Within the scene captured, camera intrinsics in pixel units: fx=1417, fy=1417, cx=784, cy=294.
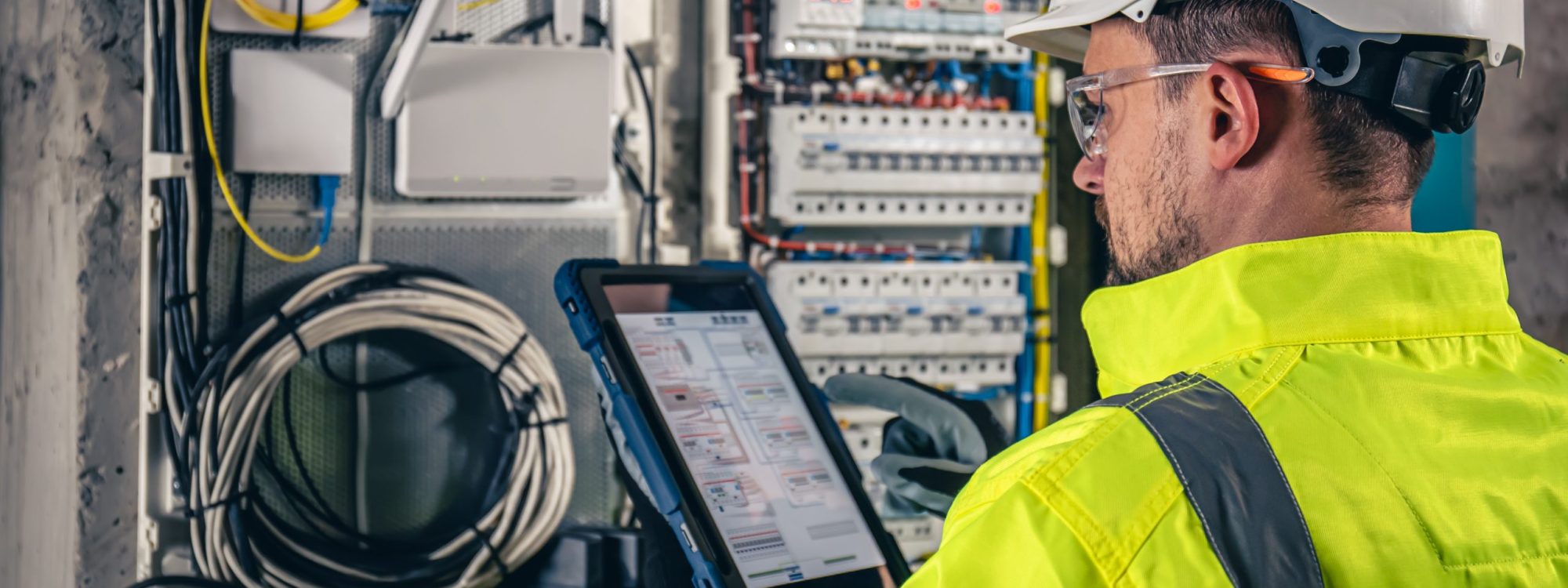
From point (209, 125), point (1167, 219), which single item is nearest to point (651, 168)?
point (209, 125)

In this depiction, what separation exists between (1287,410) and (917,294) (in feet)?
6.02

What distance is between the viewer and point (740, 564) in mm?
1827

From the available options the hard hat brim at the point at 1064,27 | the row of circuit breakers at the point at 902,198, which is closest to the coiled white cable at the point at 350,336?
the row of circuit breakers at the point at 902,198

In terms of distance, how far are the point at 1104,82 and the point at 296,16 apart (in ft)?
4.28

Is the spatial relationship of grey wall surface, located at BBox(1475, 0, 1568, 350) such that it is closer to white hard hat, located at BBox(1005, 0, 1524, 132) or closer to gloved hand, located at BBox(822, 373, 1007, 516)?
gloved hand, located at BBox(822, 373, 1007, 516)

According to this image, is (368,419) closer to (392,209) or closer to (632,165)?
(392,209)

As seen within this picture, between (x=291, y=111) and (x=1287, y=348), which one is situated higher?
(x=291, y=111)

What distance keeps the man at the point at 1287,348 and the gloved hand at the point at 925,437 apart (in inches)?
20.5

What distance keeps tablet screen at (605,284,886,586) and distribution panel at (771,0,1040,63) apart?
0.74 metres

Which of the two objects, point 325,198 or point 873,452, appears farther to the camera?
point 873,452

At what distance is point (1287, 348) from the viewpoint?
43.3 inches

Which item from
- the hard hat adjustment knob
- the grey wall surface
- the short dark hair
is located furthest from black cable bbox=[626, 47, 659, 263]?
the grey wall surface

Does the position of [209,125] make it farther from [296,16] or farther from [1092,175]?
[1092,175]

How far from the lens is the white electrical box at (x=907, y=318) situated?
2.78m
